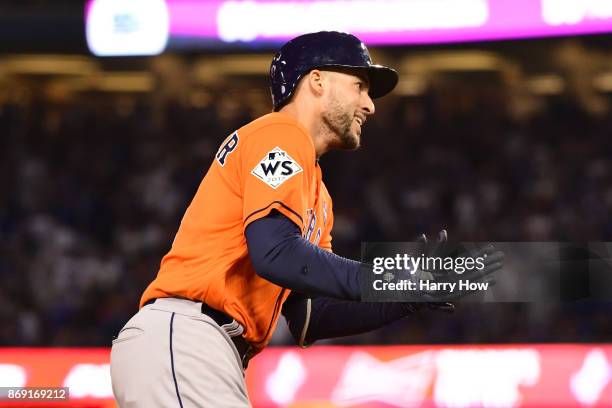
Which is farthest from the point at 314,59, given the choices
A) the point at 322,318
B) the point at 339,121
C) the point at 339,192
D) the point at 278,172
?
the point at 339,192

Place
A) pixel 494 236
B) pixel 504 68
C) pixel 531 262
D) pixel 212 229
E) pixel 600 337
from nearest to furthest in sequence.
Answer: pixel 531 262 < pixel 212 229 < pixel 600 337 < pixel 494 236 < pixel 504 68

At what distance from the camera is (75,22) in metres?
10.5

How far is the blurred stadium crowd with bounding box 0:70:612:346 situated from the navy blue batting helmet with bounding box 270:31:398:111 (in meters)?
5.41

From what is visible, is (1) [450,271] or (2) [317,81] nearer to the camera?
(1) [450,271]

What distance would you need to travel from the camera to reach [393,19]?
985 cm

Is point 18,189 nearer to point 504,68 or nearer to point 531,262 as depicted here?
point 504,68

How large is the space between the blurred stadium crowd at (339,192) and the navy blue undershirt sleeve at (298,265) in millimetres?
5779

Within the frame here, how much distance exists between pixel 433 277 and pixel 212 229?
25.0 inches

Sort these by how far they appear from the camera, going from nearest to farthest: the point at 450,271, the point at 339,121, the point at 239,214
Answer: the point at 450,271, the point at 239,214, the point at 339,121

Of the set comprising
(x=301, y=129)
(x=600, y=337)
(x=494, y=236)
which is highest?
(x=494, y=236)

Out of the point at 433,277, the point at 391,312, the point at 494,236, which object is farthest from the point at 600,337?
the point at 433,277

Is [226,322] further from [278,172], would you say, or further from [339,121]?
[339,121]

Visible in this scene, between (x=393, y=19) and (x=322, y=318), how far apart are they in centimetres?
722

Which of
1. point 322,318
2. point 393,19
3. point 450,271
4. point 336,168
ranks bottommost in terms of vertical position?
point 450,271
